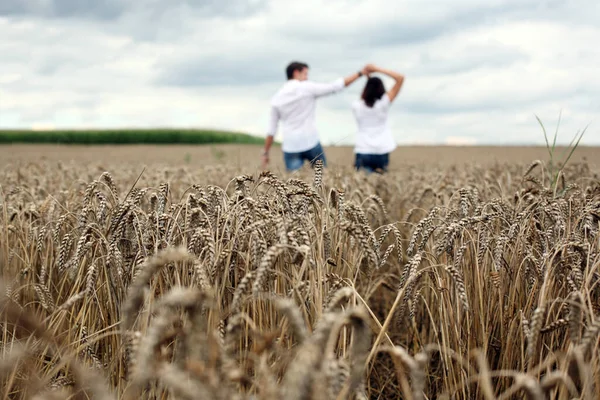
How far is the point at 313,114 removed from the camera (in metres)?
7.98

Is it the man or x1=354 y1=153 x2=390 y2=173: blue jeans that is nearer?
the man

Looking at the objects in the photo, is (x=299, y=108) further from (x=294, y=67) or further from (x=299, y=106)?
(x=294, y=67)

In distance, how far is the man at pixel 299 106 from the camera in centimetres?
786

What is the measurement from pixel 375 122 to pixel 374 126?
6 cm

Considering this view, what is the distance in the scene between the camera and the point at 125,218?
2.44 m

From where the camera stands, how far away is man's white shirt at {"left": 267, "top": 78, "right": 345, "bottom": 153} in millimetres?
7852

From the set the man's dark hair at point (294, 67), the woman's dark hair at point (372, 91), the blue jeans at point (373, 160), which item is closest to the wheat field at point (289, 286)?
the woman's dark hair at point (372, 91)

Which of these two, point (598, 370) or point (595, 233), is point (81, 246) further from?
point (595, 233)

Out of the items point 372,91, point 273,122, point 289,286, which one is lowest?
point 289,286

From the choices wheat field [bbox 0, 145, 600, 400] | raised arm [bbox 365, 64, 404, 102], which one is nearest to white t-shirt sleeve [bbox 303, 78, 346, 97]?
raised arm [bbox 365, 64, 404, 102]

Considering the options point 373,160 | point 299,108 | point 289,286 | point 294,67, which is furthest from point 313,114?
point 289,286

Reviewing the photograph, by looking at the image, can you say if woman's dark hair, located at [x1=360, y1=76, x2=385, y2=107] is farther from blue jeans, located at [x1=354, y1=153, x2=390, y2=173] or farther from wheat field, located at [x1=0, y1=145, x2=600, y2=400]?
wheat field, located at [x1=0, y1=145, x2=600, y2=400]

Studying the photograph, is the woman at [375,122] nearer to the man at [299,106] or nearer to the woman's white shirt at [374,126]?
the woman's white shirt at [374,126]

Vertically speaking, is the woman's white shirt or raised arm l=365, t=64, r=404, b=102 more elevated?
raised arm l=365, t=64, r=404, b=102
